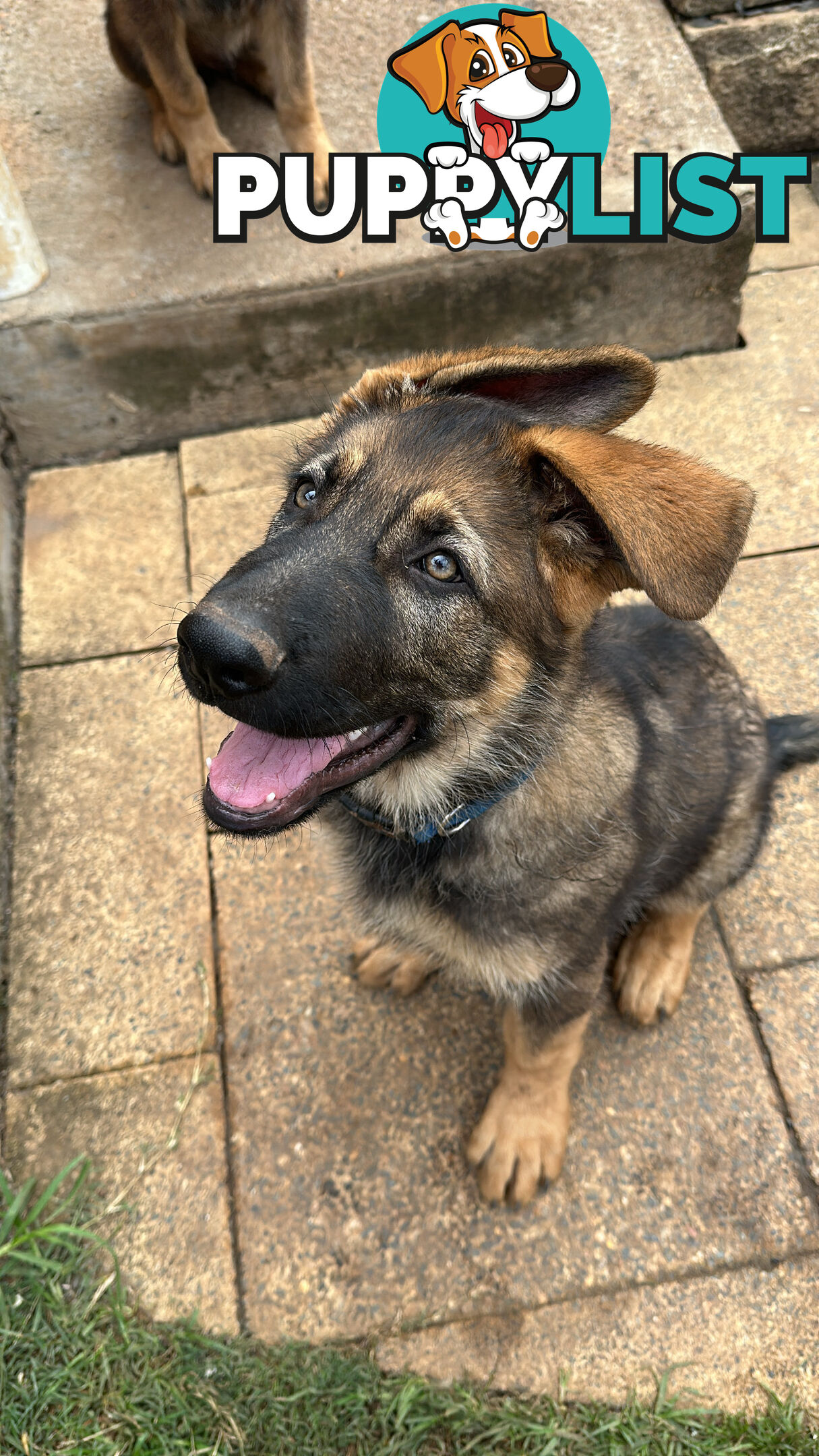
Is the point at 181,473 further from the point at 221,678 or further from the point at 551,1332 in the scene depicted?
the point at 551,1332

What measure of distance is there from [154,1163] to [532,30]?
5421 millimetres

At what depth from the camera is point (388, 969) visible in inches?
125

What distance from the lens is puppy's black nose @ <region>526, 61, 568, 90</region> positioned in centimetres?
473

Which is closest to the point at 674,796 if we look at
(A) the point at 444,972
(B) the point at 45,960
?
(A) the point at 444,972

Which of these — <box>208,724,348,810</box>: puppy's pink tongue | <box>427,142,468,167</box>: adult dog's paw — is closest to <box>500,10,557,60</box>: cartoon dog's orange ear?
<box>427,142,468,167</box>: adult dog's paw

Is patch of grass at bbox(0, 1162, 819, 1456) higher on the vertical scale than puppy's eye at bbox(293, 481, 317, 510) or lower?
lower

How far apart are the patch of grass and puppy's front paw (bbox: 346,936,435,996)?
3.35ft

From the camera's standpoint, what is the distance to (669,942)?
10.3ft

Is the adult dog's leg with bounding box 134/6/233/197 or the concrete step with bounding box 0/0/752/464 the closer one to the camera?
the adult dog's leg with bounding box 134/6/233/197

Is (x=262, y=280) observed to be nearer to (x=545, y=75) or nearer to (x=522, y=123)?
(x=522, y=123)

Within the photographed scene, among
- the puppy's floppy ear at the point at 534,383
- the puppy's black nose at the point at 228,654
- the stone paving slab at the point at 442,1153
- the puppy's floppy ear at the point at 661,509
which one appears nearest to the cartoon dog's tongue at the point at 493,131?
the puppy's floppy ear at the point at 534,383

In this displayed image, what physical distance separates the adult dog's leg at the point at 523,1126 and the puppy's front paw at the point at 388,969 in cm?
40

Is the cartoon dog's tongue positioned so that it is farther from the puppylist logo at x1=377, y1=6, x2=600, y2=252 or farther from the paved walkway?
the paved walkway

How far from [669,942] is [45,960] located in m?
2.15
